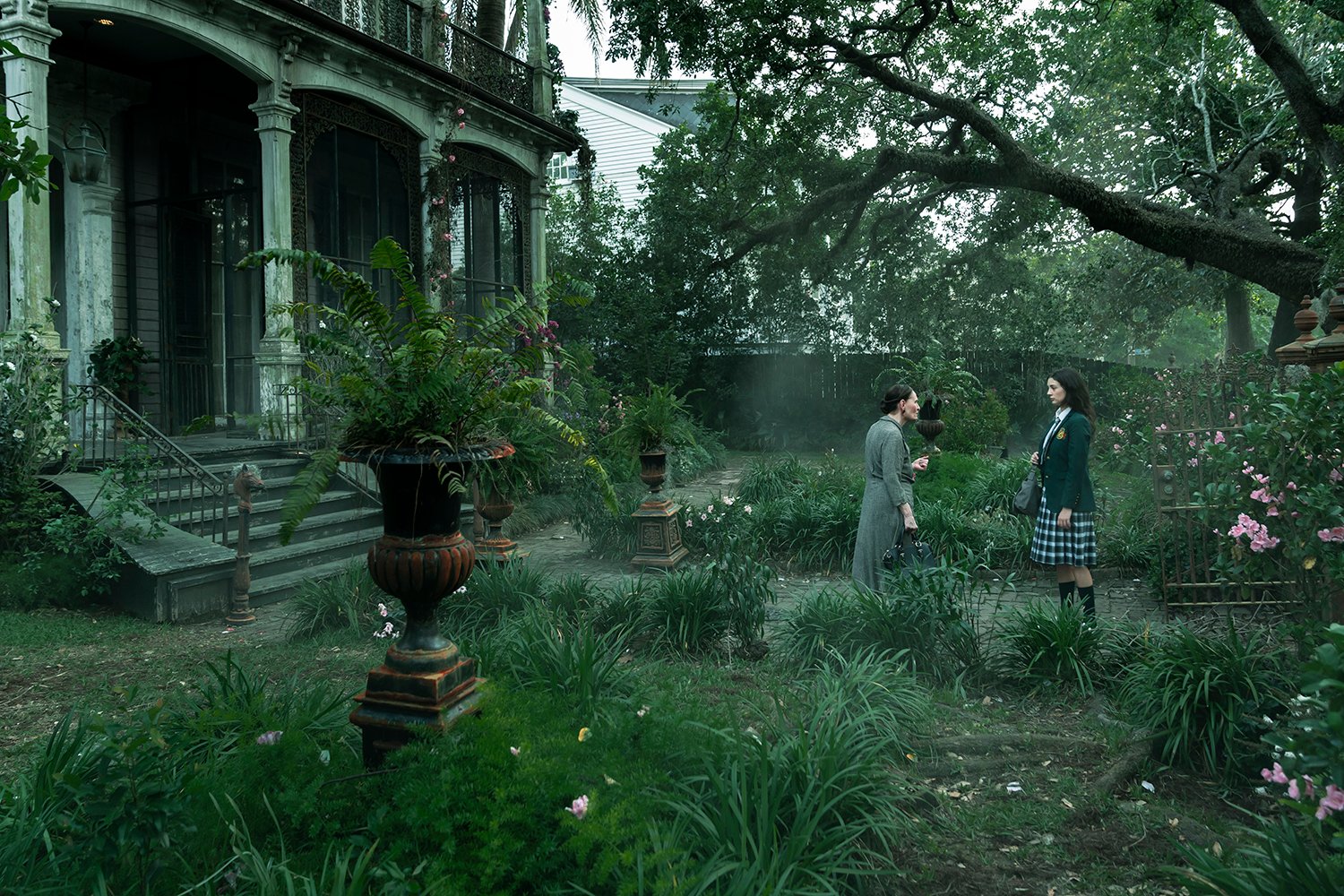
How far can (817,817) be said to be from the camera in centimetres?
307

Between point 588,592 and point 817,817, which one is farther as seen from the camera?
point 588,592

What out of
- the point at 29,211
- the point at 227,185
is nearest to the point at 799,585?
the point at 29,211

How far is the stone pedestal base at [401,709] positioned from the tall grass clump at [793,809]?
989 millimetres

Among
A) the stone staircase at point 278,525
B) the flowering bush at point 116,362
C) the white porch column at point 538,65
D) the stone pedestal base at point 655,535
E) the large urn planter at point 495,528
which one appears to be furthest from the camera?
the white porch column at point 538,65

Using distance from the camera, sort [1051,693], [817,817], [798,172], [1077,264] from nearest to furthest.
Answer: [817,817], [1051,693], [798,172], [1077,264]

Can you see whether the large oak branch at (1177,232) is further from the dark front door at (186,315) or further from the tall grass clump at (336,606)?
the dark front door at (186,315)

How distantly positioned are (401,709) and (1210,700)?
3531mm

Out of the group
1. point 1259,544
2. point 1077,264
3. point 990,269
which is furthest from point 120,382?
point 1077,264

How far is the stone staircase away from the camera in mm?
7996

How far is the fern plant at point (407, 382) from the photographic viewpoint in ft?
11.9

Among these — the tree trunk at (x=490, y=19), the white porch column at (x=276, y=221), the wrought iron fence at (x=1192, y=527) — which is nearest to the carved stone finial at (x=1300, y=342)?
the wrought iron fence at (x=1192, y=527)

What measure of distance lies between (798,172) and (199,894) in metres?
17.4

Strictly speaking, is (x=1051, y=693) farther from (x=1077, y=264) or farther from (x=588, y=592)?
(x=1077, y=264)

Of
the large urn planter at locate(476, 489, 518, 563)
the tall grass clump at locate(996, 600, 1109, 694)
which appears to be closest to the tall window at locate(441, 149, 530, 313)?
the large urn planter at locate(476, 489, 518, 563)
